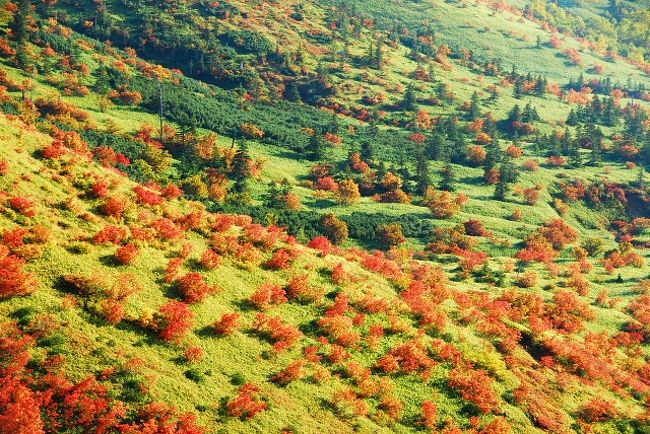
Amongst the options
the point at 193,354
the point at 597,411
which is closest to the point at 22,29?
the point at 193,354

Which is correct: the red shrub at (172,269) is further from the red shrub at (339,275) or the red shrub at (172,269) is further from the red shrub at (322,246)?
the red shrub at (322,246)


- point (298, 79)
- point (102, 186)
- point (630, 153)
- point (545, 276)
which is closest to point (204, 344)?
point (102, 186)

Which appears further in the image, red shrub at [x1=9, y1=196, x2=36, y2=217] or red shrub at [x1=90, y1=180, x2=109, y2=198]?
red shrub at [x1=90, y1=180, x2=109, y2=198]

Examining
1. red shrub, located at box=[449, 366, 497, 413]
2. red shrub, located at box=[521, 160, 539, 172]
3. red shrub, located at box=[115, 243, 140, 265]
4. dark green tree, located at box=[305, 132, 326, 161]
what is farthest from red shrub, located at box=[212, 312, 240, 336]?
red shrub, located at box=[521, 160, 539, 172]

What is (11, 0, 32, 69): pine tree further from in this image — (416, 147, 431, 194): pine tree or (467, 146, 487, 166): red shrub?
(467, 146, 487, 166): red shrub

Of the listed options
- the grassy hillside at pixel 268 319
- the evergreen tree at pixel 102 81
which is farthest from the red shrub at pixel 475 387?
the evergreen tree at pixel 102 81
